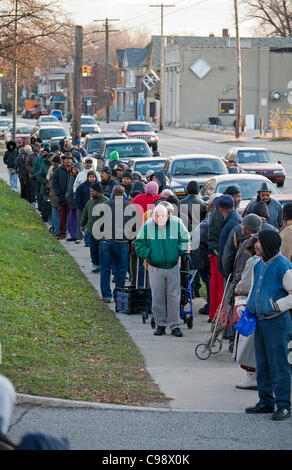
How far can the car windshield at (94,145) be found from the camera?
33969mm

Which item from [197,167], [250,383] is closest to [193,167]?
[197,167]

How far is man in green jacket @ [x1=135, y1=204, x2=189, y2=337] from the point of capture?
11688 mm

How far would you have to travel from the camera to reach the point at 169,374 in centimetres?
988

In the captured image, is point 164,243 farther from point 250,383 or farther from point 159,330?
point 250,383

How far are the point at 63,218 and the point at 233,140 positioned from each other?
128 ft

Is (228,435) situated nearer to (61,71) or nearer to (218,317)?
(218,317)

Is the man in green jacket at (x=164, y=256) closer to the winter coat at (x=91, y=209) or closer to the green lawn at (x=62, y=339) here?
the green lawn at (x=62, y=339)

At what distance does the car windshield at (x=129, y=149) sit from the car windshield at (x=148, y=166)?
12.5ft

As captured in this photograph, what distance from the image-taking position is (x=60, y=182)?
791 inches

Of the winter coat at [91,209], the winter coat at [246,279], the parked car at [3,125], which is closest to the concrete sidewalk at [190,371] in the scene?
the winter coat at [246,279]

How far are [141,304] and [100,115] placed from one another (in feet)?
361
